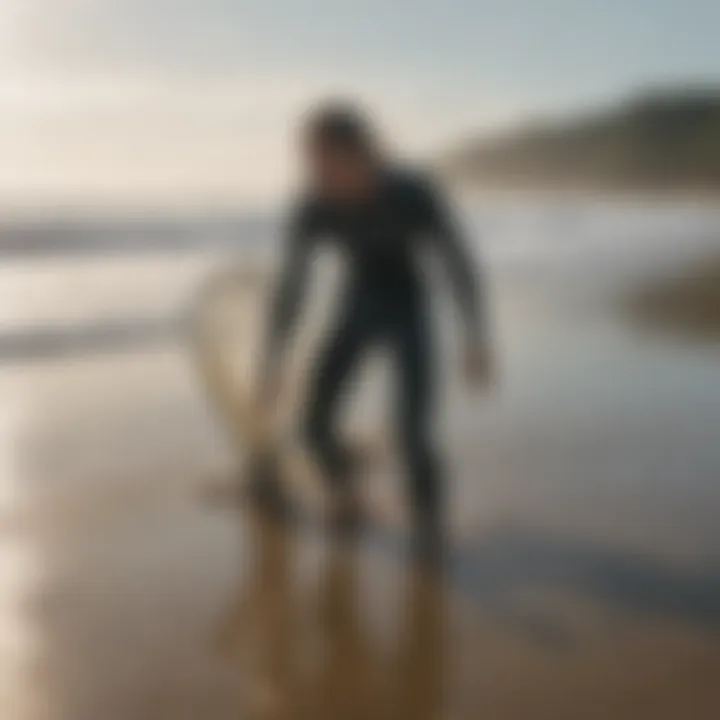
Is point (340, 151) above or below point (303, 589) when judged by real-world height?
above

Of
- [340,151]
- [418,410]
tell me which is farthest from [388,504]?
[340,151]

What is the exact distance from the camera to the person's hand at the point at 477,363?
153 cm

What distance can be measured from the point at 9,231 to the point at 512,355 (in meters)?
0.71

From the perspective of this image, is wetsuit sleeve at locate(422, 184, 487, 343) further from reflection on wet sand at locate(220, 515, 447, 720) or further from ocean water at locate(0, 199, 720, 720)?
reflection on wet sand at locate(220, 515, 447, 720)

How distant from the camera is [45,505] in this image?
1630 mm

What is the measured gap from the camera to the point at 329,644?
146cm

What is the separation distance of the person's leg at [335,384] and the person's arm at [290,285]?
0.19 ft

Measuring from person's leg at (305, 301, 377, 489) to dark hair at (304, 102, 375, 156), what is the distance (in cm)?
22

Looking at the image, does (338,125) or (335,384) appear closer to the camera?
(338,125)

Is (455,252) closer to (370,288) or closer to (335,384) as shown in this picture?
(370,288)

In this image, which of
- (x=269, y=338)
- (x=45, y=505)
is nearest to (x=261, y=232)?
(x=269, y=338)

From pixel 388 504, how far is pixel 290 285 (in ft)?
1.17

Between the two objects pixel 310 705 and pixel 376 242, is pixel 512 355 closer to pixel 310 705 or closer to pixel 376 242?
pixel 376 242

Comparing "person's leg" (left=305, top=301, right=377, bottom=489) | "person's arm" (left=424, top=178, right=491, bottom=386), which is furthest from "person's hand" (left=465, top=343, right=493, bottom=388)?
"person's leg" (left=305, top=301, right=377, bottom=489)
